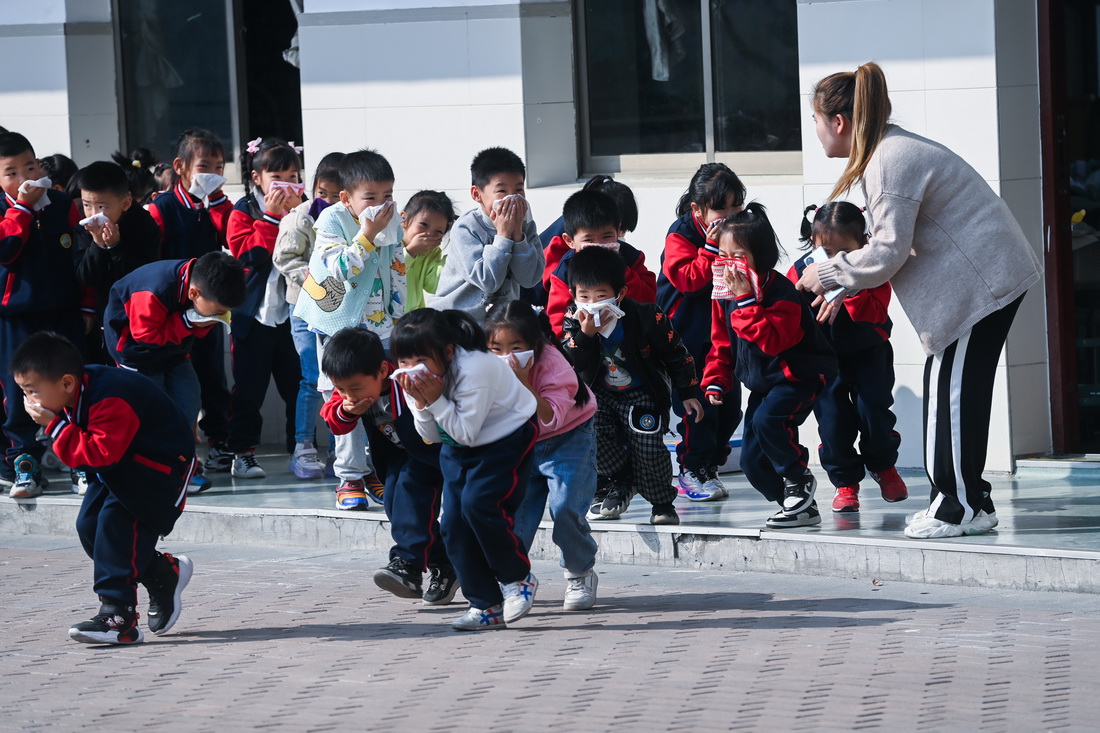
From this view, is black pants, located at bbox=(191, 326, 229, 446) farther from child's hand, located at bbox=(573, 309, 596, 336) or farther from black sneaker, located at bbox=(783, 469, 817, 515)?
black sneaker, located at bbox=(783, 469, 817, 515)

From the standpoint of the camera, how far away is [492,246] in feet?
21.8

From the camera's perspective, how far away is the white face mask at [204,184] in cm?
835

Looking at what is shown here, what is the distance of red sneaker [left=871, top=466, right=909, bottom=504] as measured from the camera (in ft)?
21.9

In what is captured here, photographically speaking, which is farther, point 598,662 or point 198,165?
point 198,165

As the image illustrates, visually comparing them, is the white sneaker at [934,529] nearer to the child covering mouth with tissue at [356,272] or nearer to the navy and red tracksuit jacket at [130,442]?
the child covering mouth with tissue at [356,272]

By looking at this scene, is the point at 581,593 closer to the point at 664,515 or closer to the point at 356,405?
the point at 664,515

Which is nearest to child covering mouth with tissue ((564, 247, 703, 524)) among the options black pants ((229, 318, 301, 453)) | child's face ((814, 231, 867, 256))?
child's face ((814, 231, 867, 256))

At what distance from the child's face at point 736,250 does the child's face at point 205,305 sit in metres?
2.26

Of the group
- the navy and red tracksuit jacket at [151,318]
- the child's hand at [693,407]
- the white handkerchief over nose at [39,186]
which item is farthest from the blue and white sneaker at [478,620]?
the white handkerchief over nose at [39,186]

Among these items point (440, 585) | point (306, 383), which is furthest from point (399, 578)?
point (306, 383)

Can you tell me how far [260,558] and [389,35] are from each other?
11.4 ft

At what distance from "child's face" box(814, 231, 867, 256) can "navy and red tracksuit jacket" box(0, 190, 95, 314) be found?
4011 mm

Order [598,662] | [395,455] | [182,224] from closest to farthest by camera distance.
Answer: [598,662] < [395,455] < [182,224]

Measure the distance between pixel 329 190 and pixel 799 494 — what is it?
312 cm
